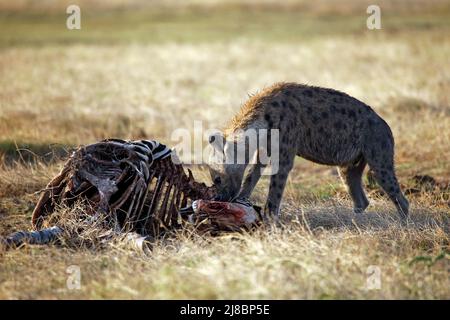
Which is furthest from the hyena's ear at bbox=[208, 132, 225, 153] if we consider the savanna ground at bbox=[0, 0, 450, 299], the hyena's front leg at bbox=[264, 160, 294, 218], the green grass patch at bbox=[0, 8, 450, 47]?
the green grass patch at bbox=[0, 8, 450, 47]

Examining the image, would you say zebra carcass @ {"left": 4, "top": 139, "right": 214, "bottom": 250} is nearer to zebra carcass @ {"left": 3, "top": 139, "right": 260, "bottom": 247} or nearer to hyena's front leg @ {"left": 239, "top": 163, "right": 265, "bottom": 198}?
zebra carcass @ {"left": 3, "top": 139, "right": 260, "bottom": 247}

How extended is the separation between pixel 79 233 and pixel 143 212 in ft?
2.61

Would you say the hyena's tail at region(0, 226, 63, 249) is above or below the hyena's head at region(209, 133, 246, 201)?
below

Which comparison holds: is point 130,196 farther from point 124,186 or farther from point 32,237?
point 32,237

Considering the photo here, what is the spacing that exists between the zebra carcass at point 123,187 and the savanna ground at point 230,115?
1.56ft

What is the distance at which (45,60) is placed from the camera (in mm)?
20938

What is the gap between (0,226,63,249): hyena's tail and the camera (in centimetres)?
676

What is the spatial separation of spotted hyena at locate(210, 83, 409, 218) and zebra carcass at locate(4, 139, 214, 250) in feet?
1.52

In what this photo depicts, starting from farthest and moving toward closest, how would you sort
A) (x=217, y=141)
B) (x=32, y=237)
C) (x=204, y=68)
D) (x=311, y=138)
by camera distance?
(x=204, y=68)
(x=311, y=138)
(x=217, y=141)
(x=32, y=237)

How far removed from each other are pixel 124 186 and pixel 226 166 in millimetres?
1014

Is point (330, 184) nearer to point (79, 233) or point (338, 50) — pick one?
point (79, 233)

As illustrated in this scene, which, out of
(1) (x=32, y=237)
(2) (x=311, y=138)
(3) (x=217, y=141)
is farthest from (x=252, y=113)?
(1) (x=32, y=237)

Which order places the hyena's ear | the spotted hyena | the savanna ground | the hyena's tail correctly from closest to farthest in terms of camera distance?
the savanna ground < the hyena's tail < the hyena's ear < the spotted hyena

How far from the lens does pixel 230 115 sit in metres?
14.3
